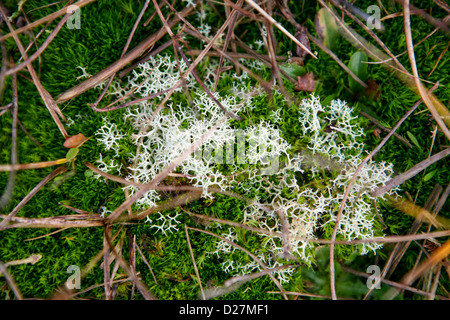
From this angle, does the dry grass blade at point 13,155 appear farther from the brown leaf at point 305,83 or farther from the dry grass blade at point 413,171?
the dry grass blade at point 413,171

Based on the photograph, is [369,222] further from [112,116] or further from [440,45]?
[112,116]

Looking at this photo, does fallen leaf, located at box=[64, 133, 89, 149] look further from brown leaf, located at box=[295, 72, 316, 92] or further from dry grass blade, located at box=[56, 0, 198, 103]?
brown leaf, located at box=[295, 72, 316, 92]

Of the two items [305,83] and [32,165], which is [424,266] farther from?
[32,165]

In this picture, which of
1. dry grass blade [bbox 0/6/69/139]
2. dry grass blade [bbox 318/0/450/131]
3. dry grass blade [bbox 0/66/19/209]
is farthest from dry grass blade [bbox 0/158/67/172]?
dry grass blade [bbox 318/0/450/131]

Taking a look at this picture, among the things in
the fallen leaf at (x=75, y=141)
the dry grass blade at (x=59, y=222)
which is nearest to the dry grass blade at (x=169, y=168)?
the dry grass blade at (x=59, y=222)

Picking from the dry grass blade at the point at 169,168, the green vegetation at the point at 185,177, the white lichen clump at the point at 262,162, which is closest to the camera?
the dry grass blade at the point at 169,168

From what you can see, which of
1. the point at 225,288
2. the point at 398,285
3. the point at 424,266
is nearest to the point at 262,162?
the point at 225,288
